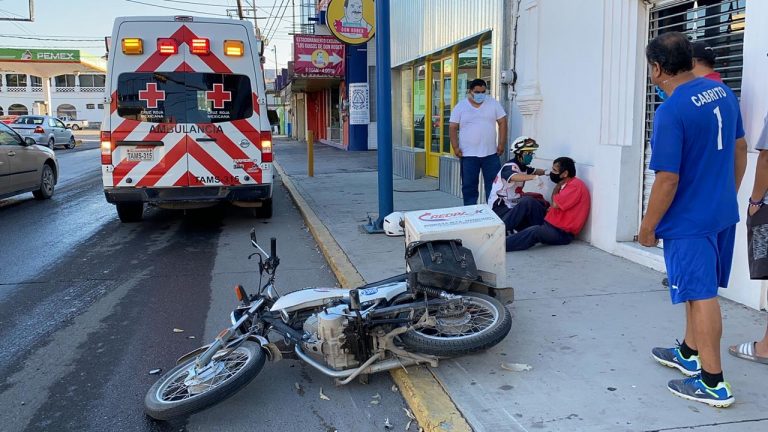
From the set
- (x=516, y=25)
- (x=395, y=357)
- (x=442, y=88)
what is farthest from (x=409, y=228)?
(x=442, y=88)

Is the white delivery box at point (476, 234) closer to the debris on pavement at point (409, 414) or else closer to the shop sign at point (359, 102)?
the debris on pavement at point (409, 414)

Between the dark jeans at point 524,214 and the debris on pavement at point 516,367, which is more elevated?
the dark jeans at point 524,214

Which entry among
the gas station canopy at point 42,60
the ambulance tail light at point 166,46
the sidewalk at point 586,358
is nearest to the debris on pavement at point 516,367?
the sidewalk at point 586,358

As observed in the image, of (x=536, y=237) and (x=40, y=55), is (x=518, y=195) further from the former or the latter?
(x=40, y=55)

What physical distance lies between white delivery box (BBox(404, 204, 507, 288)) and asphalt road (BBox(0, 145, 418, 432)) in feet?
3.30

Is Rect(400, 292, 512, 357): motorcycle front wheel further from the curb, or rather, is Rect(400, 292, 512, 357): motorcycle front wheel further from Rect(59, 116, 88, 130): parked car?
Rect(59, 116, 88, 130): parked car

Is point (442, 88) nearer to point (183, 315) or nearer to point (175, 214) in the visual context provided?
point (175, 214)

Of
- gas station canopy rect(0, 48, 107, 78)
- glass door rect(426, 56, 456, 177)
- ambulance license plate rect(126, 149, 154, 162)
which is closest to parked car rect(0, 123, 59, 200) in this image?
ambulance license plate rect(126, 149, 154, 162)

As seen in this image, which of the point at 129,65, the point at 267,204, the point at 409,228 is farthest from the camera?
the point at 267,204

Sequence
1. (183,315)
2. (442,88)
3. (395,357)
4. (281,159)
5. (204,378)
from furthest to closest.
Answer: (281,159), (442,88), (183,315), (395,357), (204,378)

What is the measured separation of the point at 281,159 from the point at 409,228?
17967 millimetres

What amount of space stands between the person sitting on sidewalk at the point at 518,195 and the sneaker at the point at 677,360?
322 cm

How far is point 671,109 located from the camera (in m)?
3.11

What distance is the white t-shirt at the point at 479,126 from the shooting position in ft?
26.0
